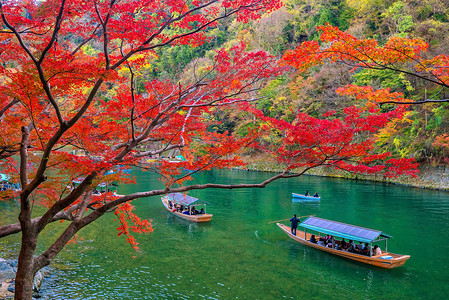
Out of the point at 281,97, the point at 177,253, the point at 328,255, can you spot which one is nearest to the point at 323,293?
the point at 328,255

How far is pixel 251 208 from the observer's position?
23281 mm

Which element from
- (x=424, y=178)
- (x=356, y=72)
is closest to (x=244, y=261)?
(x=424, y=178)

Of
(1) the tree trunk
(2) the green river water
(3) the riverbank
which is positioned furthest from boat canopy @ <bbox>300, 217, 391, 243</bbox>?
(3) the riverbank

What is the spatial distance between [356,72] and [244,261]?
103 feet

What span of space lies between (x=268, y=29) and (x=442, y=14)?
24.3m

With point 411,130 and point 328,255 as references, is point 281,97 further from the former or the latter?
point 328,255

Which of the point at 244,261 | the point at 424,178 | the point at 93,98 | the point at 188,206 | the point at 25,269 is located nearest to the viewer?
the point at 25,269

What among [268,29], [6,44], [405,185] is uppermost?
[268,29]

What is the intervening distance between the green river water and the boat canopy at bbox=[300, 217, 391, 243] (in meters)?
1.13

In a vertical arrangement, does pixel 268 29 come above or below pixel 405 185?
above

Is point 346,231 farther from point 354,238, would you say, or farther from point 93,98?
point 93,98

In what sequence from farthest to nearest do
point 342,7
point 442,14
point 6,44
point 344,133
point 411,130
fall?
1. point 342,7
2. point 442,14
3. point 411,130
4. point 344,133
5. point 6,44

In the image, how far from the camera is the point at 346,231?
1419 centimetres

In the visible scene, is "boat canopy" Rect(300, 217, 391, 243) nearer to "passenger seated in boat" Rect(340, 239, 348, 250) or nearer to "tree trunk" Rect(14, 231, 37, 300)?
"passenger seated in boat" Rect(340, 239, 348, 250)
